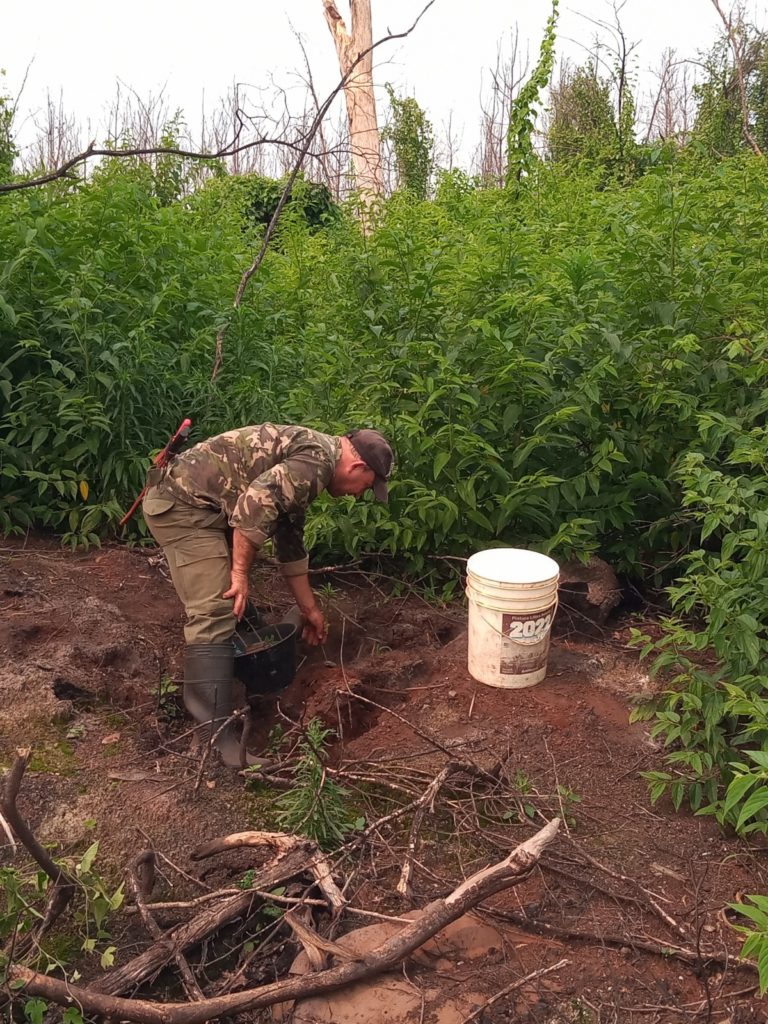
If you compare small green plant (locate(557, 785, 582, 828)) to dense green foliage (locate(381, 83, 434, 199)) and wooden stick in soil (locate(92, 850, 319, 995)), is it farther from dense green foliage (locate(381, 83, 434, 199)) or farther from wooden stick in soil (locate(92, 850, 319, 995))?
dense green foliage (locate(381, 83, 434, 199))

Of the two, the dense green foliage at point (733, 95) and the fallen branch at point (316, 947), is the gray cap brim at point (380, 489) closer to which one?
the fallen branch at point (316, 947)

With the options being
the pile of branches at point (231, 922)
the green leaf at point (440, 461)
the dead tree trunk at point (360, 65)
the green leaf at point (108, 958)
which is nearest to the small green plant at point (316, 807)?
the pile of branches at point (231, 922)

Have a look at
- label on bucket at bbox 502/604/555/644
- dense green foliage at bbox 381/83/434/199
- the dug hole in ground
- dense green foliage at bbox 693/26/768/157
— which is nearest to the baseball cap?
label on bucket at bbox 502/604/555/644

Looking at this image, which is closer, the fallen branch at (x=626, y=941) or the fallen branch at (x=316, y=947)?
the fallen branch at (x=316, y=947)

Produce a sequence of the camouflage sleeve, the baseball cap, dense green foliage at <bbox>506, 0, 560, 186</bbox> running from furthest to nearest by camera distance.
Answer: dense green foliage at <bbox>506, 0, 560, 186</bbox>
the baseball cap
the camouflage sleeve

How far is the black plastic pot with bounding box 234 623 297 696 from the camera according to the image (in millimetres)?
3451

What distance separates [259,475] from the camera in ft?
11.0

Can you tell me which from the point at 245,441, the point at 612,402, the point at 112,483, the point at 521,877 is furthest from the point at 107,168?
the point at 521,877

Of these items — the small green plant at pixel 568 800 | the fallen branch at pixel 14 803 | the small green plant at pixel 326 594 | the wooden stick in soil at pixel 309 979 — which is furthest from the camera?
the small green plant at pixel 326 594

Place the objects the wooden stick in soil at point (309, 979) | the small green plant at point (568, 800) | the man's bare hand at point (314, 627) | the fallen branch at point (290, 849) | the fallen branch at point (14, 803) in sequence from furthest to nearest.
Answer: the man's bare hand at point (314, 627)
the small green plant at point (568, 800)
the fallen branch at point (290, 849)
the wooden stick in soil at point (309, 979)
the fallen branch at point (14, 803)

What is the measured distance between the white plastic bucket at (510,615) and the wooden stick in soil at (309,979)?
3.93 feet

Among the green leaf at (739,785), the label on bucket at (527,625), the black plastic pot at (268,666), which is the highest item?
the green leaf at (739,785)

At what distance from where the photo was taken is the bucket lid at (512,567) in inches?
130

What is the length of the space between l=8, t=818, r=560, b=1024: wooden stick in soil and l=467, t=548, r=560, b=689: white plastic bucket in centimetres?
120
